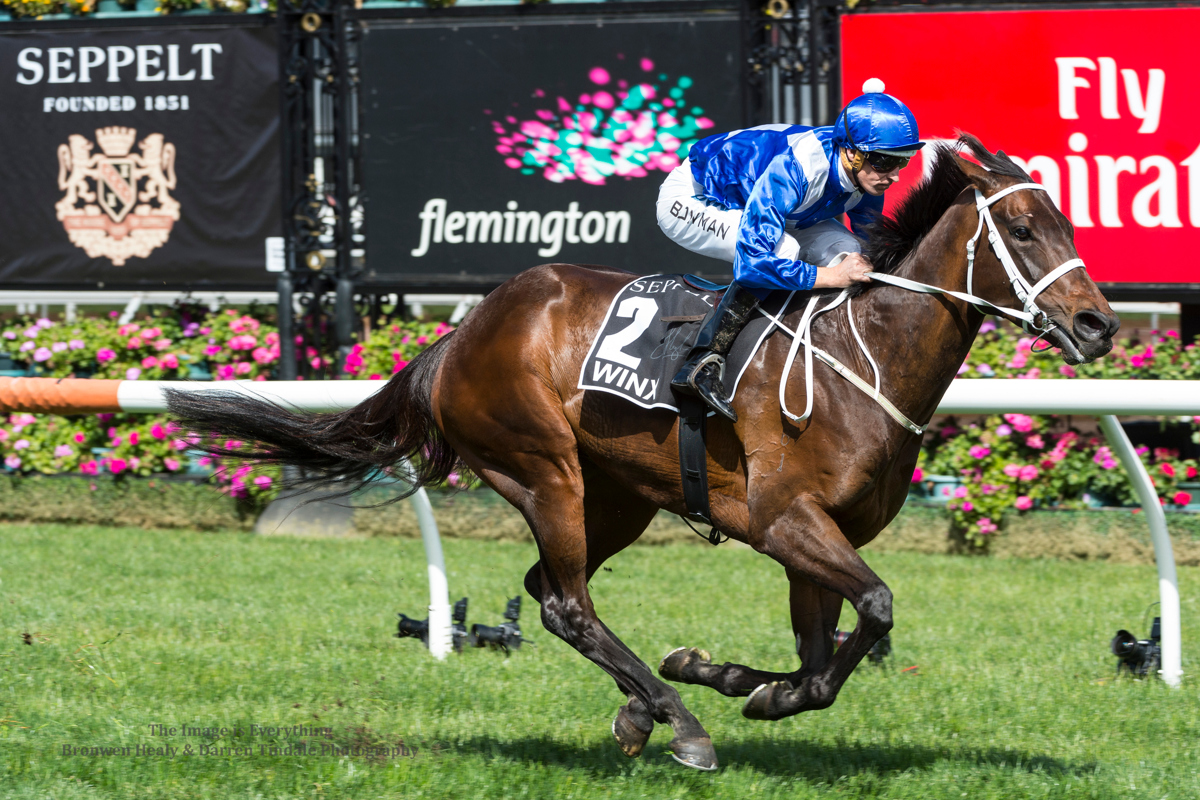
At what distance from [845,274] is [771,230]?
252 millimetres

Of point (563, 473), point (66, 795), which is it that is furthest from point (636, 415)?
point (66, 795)

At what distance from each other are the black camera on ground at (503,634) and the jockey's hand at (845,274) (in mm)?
1992

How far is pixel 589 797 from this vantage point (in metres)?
3.11

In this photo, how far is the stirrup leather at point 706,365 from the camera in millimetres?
3215

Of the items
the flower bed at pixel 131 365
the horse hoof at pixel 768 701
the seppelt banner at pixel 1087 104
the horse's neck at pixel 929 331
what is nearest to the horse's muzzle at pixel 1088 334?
the horse's neck at pixel 929 331

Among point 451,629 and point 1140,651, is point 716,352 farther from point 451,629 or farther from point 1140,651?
point 1140,651

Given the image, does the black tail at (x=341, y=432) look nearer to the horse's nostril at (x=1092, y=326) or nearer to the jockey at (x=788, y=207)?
the jockey at (x=788, y=207)

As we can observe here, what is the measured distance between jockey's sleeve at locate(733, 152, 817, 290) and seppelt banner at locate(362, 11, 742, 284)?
4.02m

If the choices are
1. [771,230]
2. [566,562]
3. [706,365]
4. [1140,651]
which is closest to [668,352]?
[706,365]

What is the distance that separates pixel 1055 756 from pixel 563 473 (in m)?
1.58

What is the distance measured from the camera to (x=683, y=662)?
342 centimetres

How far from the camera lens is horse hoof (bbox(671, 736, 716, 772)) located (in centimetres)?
320

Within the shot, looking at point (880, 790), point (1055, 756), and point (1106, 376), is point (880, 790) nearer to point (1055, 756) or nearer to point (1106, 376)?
point (1055, 756)

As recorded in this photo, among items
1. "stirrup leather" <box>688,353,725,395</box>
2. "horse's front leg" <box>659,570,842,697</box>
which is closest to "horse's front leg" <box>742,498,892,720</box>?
"horse's front leg" <box>659,570,842,697</box>
